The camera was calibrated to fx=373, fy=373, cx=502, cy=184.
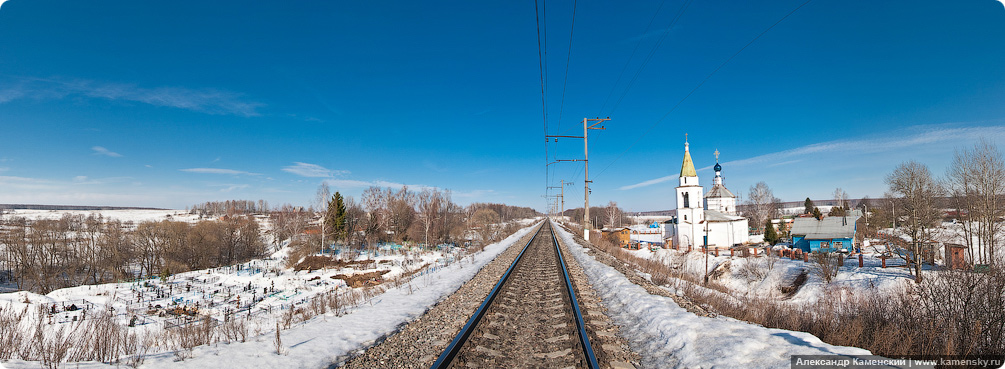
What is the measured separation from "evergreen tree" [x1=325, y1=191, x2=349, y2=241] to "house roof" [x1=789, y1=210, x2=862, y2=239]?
169 ft

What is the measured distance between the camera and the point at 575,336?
5160 mm

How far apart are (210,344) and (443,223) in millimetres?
48924

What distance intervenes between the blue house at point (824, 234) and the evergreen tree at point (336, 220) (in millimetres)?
49879

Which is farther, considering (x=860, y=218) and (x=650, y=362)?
(x=860, y=218)

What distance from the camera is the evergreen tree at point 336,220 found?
43.0 metres

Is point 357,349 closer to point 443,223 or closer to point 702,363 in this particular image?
point 702,363

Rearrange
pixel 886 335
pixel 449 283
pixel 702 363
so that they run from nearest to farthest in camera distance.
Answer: pixel 702 363
pixel 886 335
pixel 449 283

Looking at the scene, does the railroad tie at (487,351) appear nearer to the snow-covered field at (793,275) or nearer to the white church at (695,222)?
the snow-covered field at (793,275)

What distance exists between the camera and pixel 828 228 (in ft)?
125

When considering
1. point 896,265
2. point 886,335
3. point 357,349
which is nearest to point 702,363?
point 886,335

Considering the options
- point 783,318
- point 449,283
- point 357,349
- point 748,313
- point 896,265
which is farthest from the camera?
point 896,265

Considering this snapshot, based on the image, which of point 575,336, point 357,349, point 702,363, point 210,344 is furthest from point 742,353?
point 210,344

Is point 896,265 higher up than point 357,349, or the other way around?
point 357,349

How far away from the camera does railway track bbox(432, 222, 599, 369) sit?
14.5 feet
